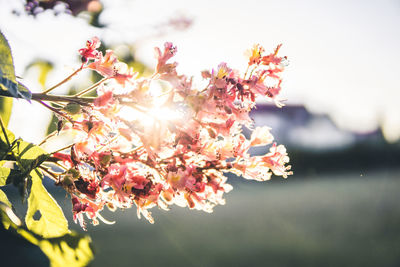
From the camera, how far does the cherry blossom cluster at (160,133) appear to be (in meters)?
0.75

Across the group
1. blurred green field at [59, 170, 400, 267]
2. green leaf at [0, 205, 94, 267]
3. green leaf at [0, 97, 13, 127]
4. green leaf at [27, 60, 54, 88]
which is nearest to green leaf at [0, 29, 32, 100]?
green leaf at [0, 205, 94, 267]

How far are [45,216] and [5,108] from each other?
0.99ft

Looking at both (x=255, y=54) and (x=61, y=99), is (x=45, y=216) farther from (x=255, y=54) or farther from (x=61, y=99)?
(x=255, y=54)

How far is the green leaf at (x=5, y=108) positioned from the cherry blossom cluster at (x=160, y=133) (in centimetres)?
24

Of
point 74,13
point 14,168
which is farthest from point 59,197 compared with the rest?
point 14,168

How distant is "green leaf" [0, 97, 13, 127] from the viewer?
0.94m

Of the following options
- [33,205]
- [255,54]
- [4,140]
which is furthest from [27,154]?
[255,54]

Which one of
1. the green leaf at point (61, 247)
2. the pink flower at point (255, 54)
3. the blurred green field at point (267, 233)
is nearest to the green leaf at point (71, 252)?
the green leaf at point (61, 247)

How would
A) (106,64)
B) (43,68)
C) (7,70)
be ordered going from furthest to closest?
1. (43,68)
2. (106,64)
3. (7,70)

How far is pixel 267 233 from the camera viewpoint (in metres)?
6.12

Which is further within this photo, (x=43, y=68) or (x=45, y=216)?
(x=43, y=68)

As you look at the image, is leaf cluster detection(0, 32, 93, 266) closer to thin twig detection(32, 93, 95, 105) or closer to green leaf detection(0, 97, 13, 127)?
thin twig detection(32, 93, 95, 105)

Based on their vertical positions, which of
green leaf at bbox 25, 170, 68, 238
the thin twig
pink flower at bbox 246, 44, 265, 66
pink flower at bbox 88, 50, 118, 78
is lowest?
green leaf at bbox 25, 170, 68, 238

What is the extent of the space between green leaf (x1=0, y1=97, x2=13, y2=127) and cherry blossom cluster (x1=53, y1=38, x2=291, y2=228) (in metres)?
0.24
